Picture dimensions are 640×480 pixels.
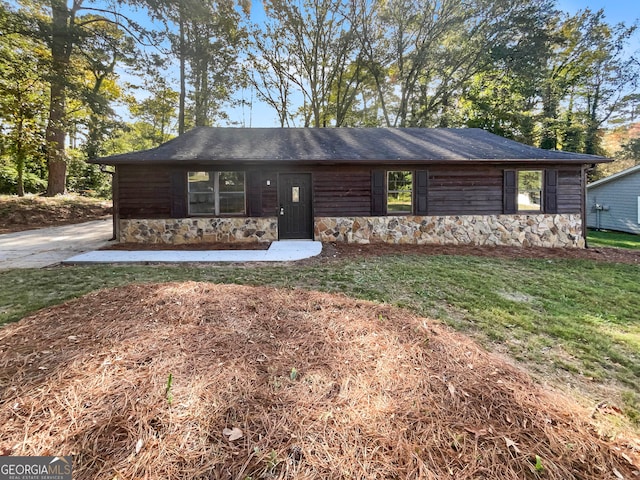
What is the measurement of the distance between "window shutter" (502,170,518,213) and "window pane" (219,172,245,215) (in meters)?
7.89

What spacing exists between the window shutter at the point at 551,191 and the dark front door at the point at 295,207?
283 inches

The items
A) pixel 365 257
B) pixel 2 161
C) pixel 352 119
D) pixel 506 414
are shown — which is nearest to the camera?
pixel 506 414

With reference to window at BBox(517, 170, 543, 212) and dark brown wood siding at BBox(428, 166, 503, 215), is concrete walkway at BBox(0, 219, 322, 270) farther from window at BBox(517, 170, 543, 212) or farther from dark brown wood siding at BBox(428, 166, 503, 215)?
window at BBox(517, 170, 543, 212)

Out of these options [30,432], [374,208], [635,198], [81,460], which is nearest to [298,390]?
[81,460]

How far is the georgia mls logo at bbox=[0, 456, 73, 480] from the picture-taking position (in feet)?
4.72

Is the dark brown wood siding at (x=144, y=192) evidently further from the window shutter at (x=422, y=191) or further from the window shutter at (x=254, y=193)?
the window shutter at (x=422, y=191)

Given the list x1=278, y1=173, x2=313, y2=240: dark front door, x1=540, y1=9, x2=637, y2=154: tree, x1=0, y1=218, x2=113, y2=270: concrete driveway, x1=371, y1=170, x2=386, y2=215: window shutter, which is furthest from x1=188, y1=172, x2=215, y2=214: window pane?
x1=540, y1=9, x2=637, y2=154: tree

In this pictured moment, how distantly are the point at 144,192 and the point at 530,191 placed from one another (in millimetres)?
11723

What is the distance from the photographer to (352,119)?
2247cm

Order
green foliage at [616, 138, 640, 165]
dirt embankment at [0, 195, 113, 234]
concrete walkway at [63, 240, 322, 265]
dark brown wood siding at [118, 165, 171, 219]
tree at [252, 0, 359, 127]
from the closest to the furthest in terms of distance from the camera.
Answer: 1. concrete walkway at [63, 240, 322, 265]
2. dark brown wood siding at [118, 165, 171, 219]
3. dirt embankment at [0, 195, 113, 234]
4. tree at [252, 0, 359, 127]
5. green foliage at [616, 138, 640, 165]

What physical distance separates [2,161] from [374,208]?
19.8m

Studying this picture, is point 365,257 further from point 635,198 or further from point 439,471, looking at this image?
point 635,198

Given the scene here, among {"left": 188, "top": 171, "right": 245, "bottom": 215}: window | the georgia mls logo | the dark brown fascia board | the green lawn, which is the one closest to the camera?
the georgia mls logo

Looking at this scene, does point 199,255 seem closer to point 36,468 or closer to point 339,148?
point 339,148
